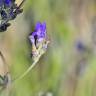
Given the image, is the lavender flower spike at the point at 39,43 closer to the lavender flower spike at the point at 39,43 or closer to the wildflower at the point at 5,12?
the lavender flower spike at the point at 39,43

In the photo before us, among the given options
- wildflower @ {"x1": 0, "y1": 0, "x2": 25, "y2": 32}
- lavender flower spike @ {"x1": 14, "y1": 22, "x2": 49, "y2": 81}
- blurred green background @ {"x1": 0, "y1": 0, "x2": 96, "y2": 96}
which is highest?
wildflower @ {"x1": 0, "y1": 0, "x2": 25, "y2": 32}

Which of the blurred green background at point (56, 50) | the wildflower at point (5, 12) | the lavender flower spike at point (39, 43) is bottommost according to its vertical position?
the blurred green background at point (56, 50)

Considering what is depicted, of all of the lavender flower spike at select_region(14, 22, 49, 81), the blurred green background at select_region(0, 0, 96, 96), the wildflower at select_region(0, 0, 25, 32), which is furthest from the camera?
the blurred green background at select_region(0, 0, 96, 96)

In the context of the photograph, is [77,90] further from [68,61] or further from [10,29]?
[10,29]

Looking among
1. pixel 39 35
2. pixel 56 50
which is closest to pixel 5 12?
pixel 39 35

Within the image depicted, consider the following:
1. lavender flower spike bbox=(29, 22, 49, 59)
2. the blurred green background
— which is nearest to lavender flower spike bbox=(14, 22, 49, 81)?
lavender flower spike bbox=(29, 22, 49, 59)

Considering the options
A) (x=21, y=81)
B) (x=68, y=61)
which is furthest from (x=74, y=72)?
(x=21, y=81)

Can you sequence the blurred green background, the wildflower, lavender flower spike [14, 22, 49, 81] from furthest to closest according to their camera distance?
the blurred green background < lavender flower spike [14, 22, 49, 81] < the wildflower

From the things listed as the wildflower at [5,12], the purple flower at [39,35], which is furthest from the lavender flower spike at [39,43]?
the wildflower at [5,12]

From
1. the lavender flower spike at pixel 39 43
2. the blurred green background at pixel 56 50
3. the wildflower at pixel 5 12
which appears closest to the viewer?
the wildflower at pixel 5 12

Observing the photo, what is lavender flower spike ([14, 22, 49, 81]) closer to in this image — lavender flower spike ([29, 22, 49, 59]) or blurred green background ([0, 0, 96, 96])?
lavender flower spike ([29, 22, 49, 59])
